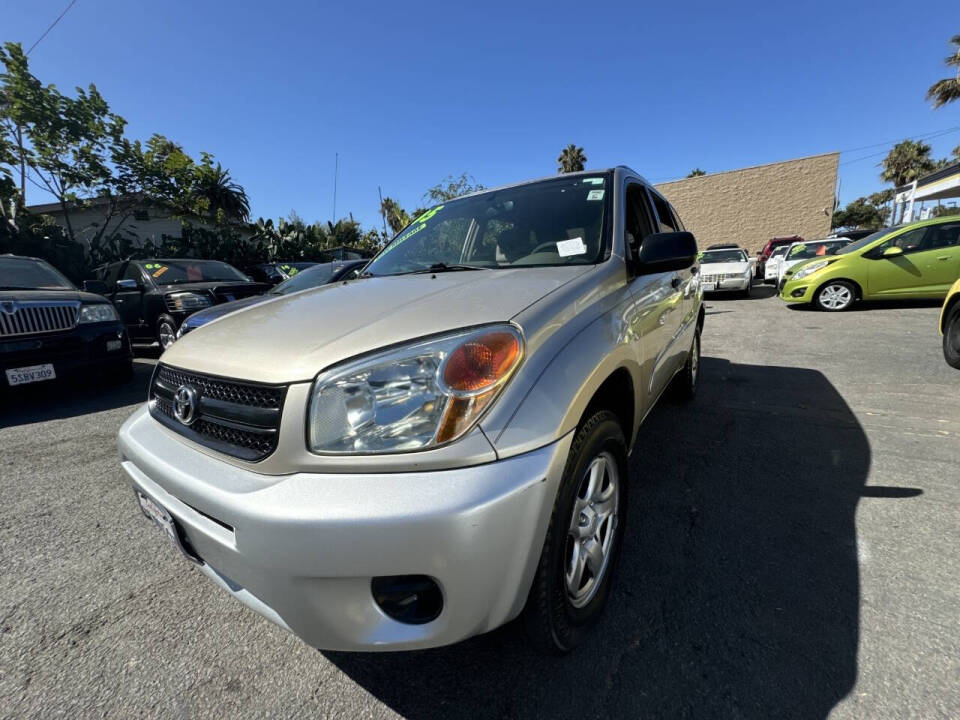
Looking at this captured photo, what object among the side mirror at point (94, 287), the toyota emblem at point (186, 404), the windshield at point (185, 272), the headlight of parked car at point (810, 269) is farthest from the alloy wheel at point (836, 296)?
the side mirror at point (94, 287)

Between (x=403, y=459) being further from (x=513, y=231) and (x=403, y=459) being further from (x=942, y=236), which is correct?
(x=942, y=236)

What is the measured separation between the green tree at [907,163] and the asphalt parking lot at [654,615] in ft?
157

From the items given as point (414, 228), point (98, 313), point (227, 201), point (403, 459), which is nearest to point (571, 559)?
point (403, 459)

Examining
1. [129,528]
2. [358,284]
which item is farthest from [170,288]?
[358,284]

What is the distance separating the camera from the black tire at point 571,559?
1.22 m

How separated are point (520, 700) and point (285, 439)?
1.04m

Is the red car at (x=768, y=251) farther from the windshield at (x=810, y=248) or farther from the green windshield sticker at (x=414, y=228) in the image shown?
the green windshield sticker at (x=414, y=228)

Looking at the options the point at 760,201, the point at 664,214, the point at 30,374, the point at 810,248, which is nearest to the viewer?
the point at 664,214

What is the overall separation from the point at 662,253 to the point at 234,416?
5.82 feet

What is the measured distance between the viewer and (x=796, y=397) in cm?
393

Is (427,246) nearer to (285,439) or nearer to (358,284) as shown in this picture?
(358,284)

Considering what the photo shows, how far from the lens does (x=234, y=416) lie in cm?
127

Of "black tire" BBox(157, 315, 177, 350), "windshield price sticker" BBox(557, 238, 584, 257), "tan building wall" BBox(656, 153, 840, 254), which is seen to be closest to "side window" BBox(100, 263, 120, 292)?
"black tire" BBox(157, 315, 177, 350)

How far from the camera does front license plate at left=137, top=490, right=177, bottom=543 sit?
137 cm
